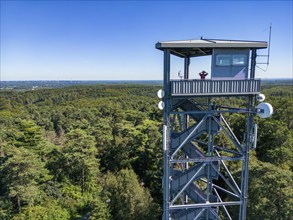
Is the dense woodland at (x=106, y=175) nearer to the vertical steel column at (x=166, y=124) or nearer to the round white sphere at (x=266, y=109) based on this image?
the round white sphere at (x=266, y=109)

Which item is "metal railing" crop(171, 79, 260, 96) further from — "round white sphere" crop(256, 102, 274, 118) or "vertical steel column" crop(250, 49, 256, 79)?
"round white sphere" crop(256, 102, 274, 118)

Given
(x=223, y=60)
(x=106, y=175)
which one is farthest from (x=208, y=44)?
(x=106, y=175)

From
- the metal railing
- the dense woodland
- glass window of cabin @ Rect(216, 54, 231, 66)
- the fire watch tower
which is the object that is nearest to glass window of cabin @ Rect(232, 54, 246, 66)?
the fire watch tower

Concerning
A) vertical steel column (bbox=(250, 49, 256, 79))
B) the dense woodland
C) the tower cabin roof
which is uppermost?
the tower cabin roof

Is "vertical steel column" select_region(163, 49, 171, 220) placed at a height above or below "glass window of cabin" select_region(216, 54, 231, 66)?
below

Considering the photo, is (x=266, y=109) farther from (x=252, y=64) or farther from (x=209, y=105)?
(x=209, y=105)

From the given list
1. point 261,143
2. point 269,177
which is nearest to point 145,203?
point 269,177
